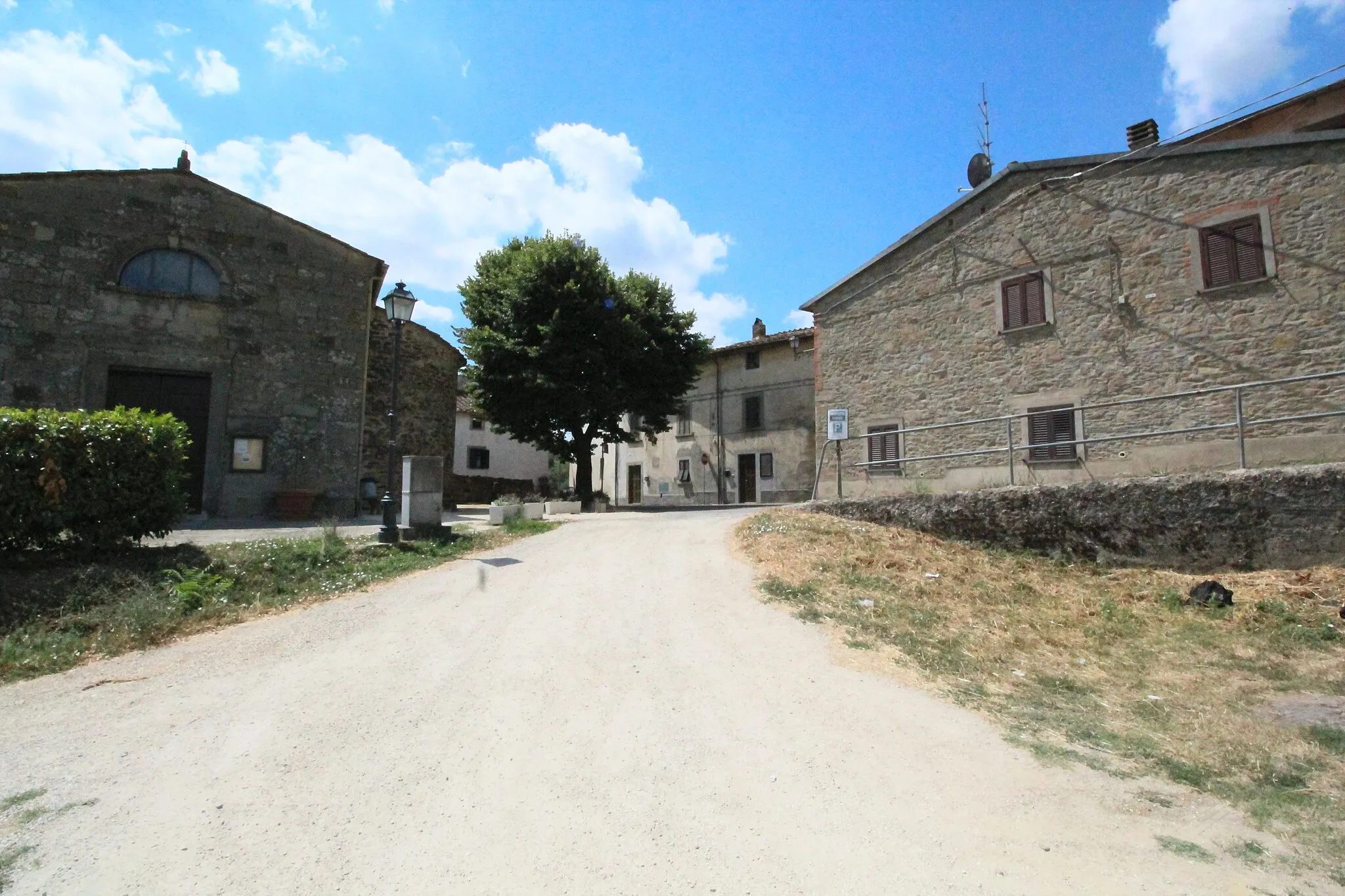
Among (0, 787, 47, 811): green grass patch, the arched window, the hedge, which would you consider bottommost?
(0, 787, 47, 811): green grass patch

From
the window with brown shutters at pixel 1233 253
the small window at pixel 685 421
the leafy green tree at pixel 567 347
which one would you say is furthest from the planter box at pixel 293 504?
the window with brown shutters at pixel 1233 253

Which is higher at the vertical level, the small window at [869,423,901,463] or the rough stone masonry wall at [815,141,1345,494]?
the rough stone masonry wall at [815,141,1345,494]

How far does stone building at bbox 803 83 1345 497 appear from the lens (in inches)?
472

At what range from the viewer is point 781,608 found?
24.6 feet

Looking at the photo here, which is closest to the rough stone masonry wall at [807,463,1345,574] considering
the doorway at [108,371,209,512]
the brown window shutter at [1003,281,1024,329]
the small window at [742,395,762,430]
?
the brown window shutter at [1003,281,1024,329]

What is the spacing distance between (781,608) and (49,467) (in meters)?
8.42

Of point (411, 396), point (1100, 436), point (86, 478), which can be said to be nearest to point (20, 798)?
point (86, 478)

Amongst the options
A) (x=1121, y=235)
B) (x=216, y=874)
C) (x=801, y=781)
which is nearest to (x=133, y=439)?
(x=216, y=874)

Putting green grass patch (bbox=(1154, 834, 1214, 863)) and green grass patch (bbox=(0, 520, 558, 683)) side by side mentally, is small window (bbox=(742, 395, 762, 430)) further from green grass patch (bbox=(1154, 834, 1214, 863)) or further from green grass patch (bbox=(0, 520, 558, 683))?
green grass patch (bbox=(1154, 834, 1214, 863))

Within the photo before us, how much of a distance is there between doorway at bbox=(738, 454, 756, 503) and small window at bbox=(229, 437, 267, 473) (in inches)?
705

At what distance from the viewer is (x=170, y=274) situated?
15.0 m

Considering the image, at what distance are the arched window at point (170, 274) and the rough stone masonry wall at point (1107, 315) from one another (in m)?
15.1

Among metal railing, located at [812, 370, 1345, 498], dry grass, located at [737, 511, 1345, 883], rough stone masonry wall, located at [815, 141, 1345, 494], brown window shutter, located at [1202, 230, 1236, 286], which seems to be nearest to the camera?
dry grass, located at [737, 511, 1345, 883]

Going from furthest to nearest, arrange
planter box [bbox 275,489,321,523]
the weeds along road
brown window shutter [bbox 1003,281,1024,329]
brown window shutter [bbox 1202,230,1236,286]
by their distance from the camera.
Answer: brown window shutter [bbox 1003,281,1024,329]
planter box [bbox 275,489,321,523]
brown window shutter [bbox 1202,230,1236,286]
the weeds along road
